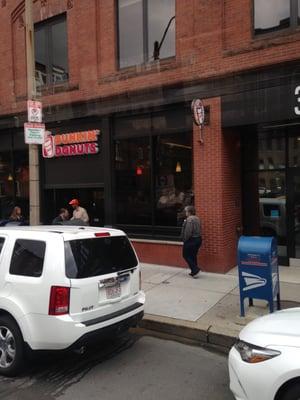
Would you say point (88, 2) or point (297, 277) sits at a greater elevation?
point (88, 2)

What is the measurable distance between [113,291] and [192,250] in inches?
169

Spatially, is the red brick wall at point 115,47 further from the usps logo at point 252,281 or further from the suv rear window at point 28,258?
the suv rear window at point 28,258

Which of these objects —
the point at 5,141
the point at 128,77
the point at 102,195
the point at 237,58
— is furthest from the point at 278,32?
the point at 5,141

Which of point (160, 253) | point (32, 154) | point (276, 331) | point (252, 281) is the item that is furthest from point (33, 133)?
point (276, 331)

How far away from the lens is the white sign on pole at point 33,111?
8585 millimetres

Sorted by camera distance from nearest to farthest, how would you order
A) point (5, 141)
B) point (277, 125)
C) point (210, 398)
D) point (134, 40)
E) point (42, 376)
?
point (210, 398) → point (42, 376) → point (277, 125) → point (134, 40) → point (5, 141)

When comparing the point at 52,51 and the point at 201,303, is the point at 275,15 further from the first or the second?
the point at 52,51

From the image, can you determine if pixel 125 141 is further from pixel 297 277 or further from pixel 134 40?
pixel 297 277

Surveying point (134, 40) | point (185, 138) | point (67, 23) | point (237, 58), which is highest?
point (67, 23)

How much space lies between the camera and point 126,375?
4965mm

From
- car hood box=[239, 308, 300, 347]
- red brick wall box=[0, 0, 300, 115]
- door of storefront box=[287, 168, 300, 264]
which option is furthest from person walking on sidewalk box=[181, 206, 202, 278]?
car hood box=[239, 308, 300, 347]

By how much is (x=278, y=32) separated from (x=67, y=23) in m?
6.26

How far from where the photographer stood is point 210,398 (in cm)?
440

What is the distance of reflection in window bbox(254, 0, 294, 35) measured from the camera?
30.0 ft
